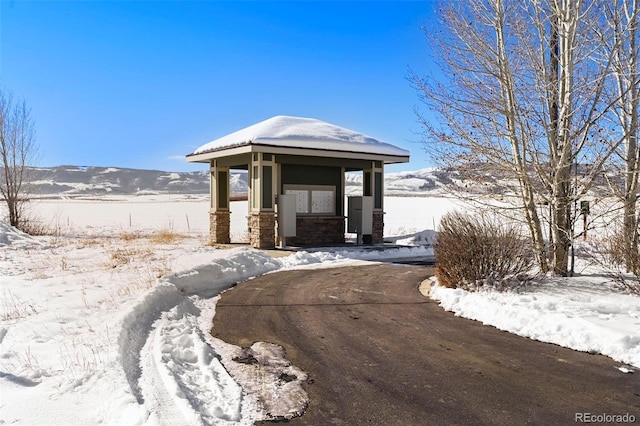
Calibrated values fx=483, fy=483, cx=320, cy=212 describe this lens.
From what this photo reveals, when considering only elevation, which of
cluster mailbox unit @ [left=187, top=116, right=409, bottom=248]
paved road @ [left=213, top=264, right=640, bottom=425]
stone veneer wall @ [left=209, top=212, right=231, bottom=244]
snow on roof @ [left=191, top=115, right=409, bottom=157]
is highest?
snow on roof @ [left=191, top=115, right=409, bottom=157]

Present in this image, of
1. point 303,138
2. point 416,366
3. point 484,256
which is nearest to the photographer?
point 416,366

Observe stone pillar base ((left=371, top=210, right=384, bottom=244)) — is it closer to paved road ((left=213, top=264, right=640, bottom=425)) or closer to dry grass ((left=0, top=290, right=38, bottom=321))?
paved road ((left=213, top=264, right=640, bottom=425))

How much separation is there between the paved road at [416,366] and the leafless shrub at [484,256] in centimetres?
Answer: 86

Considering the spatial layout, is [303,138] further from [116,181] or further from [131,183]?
[116,181]

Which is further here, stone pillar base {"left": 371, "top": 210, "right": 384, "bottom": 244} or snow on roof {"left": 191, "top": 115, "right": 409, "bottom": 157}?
stone pillar base {"left": 371, "top": 210, "right": 384, "bottom": 244}

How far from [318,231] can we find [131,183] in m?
143

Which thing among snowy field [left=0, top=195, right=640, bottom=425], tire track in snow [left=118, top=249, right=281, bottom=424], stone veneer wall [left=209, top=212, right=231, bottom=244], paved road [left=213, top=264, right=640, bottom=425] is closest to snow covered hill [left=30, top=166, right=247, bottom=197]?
stone veneer wall [left=209, top=212, right=231, bottom=244]

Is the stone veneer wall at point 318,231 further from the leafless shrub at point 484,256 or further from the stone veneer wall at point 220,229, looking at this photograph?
the leafless shrub at point 484,256

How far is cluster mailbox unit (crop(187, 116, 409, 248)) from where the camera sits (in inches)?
644

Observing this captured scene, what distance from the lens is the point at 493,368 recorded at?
5.26m

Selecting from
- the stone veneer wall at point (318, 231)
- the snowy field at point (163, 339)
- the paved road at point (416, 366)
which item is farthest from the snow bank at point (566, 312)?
→ the stone veneer wall at point (318, 231)

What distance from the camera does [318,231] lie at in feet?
60.1

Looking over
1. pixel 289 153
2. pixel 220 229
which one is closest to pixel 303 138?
pixel 289 153

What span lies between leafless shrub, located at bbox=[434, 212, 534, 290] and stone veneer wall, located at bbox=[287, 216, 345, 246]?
9.01 meters
